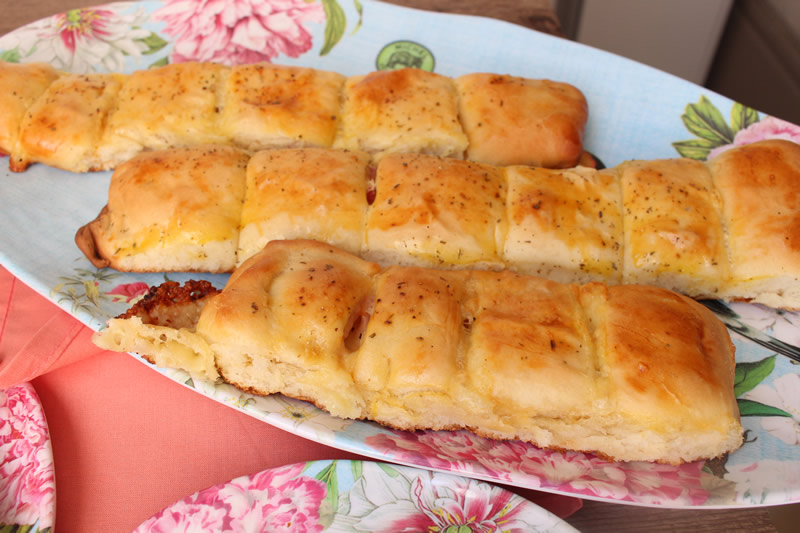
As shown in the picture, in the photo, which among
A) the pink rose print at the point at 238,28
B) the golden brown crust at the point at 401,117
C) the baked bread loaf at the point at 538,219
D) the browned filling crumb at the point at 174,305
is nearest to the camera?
the browned filling crumb at the point at 174,305

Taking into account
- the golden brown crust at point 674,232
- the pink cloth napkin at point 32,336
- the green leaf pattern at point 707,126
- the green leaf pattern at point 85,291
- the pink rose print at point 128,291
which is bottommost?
the pink cloth napkin at point 32,336

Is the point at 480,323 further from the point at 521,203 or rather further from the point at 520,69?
the point at 520,69

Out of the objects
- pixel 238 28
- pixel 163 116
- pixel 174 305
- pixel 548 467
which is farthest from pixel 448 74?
pixel 548 467

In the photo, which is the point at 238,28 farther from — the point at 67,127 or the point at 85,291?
the point at 85,291

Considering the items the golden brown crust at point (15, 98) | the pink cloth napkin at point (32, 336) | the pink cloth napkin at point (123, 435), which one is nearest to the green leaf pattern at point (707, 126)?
the pink cloth napkin at point (123, 435)

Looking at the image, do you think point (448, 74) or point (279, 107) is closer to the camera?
point (279, 107)

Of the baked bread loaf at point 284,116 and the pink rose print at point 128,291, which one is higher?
the baked bread loaf at point 284,116

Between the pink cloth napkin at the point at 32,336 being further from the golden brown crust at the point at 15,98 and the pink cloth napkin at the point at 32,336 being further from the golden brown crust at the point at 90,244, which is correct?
the golden brown crust at the point at 15,98

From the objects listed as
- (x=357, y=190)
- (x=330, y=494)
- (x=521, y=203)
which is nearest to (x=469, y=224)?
(x=521, y=203)
